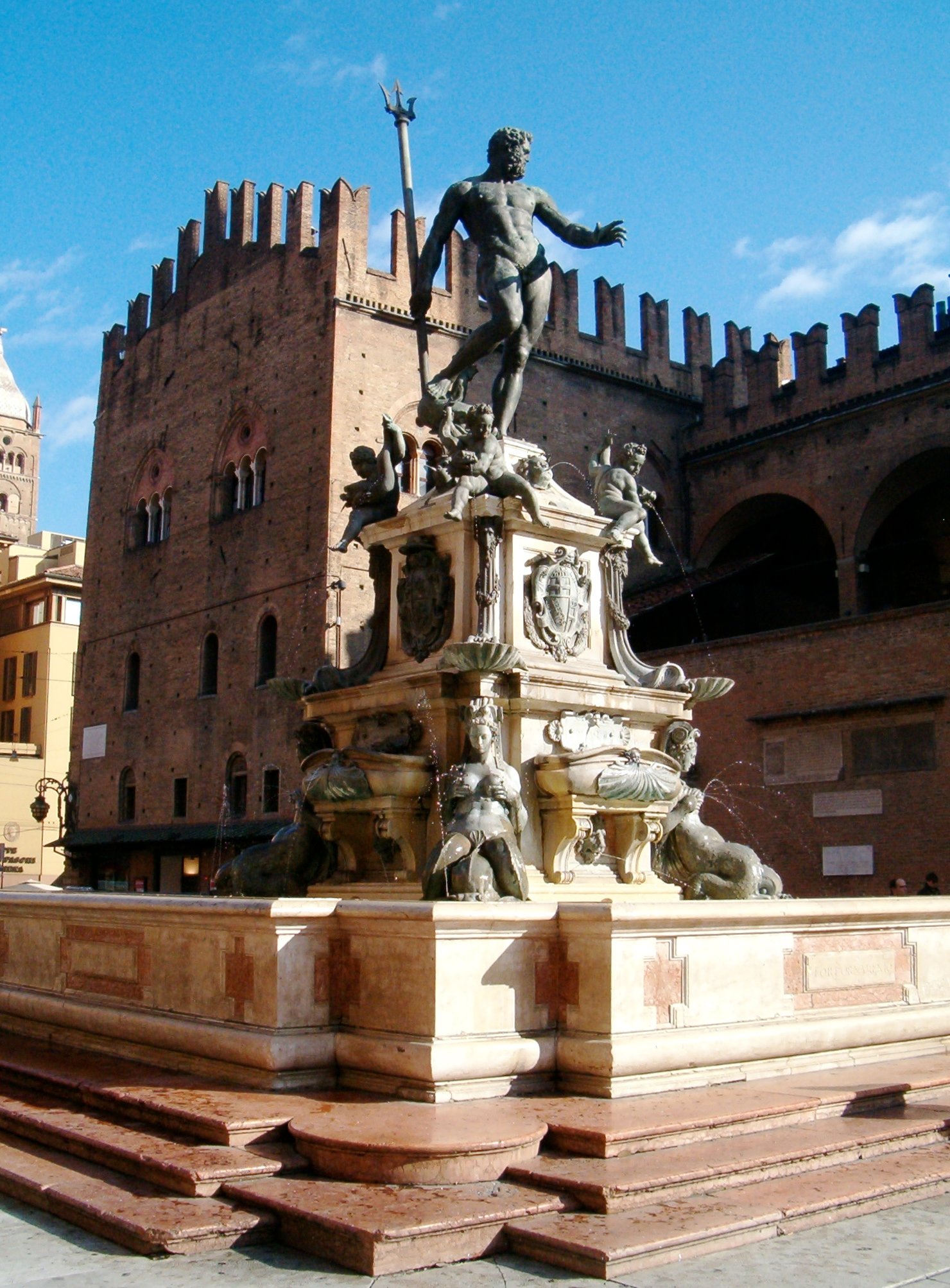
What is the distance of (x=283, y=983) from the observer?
5.80 m

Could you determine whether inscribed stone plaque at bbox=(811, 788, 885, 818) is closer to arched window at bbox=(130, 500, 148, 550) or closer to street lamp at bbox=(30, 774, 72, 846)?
street lamp at bbox=(30, 774, 72, 846)

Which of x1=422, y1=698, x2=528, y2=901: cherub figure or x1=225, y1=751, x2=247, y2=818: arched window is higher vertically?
x1=225, y1=751, x2=247, y2=818: arched window

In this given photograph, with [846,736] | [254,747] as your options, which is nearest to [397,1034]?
[846,736]

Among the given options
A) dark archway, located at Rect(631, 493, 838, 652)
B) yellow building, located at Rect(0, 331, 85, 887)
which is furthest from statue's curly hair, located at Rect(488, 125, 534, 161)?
yellow building, located at Rect(0, 331, 85, 887)

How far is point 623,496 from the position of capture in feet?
30.1

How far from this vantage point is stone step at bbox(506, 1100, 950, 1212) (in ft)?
14.5

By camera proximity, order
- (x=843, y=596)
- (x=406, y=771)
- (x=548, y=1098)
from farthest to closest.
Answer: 1. (x=843, y=596)
2. (x=406, y=771)
3. (x=548, y=1098)

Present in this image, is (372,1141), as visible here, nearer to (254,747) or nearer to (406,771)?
(406,771)

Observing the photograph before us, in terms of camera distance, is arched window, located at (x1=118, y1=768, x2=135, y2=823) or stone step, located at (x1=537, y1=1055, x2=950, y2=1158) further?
arched window, located at (x1=118, y1=768, x2=135, y2=823)

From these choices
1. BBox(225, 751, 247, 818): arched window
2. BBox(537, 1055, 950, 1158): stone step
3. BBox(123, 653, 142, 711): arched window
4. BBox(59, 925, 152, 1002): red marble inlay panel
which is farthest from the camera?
BBox(123, 653, 142, 711): arched window

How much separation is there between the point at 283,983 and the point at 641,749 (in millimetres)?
3114

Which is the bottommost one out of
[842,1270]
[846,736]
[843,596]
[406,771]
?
[842,1270]

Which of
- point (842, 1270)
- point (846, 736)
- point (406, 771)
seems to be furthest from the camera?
point (846, 736)

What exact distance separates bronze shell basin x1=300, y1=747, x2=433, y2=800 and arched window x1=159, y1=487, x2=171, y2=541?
27027mm
